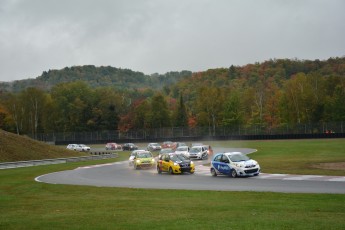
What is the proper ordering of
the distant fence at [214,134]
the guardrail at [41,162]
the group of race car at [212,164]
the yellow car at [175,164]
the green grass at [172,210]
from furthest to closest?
1. the distant fence at [214,134]
2. the guardrail at [41,162]
3. the yellow car at [175,164]
4. the group of race car at [212,164]
5. the green grass at [172,210]

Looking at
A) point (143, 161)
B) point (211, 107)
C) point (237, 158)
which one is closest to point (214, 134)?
point (211, 107)

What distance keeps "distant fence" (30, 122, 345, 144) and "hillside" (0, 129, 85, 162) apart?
3490cm

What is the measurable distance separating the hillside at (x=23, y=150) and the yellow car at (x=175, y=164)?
24.9 meters

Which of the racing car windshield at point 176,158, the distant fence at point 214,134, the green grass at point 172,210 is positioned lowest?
the green grass at point 172,210

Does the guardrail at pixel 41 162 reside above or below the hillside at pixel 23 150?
below

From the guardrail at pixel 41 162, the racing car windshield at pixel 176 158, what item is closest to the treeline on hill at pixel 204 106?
the guardrail at pixel 41 162

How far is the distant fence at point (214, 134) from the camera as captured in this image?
77062 millimetres

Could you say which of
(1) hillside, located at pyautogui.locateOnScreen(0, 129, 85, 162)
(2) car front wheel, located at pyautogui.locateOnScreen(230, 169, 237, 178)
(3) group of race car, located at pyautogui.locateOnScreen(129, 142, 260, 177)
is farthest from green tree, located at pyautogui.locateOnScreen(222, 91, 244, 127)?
(2) car front wheel, located at pyautogui.locateOnScreen(230, 169, 237, 178)

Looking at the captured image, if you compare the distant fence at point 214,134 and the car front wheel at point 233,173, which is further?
the distant fence at point 214,134

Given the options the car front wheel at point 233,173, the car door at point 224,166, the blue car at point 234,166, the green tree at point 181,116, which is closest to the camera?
the blue car at point 234,166

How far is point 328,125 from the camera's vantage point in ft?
255

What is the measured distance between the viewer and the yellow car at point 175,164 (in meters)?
31.9

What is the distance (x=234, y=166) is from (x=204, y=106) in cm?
9789

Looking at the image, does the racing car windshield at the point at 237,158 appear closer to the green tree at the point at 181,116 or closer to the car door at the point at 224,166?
the car door at the point at 224,166
